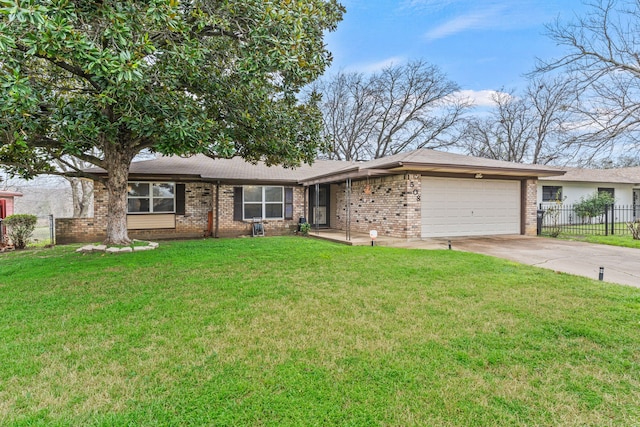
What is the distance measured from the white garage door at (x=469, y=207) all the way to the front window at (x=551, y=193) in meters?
6.02

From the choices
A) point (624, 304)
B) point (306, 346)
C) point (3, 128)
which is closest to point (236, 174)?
point (3, 128)

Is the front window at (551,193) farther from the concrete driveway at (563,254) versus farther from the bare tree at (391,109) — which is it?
the bare tree at (391,109)

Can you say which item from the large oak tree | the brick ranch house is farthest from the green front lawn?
the brick ranch house

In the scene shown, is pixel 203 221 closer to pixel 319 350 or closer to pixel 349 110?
pixel 319 350

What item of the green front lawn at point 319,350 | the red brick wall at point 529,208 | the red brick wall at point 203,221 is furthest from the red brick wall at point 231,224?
the red brick wall at point 529,208

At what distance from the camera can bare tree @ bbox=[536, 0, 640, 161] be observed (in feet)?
22.3

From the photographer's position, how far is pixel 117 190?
879 centimetres

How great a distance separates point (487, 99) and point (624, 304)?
2832cm

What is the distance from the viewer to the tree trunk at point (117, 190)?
28.4 feet

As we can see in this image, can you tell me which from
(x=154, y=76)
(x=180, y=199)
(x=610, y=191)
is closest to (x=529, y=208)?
(x=610, y=191)

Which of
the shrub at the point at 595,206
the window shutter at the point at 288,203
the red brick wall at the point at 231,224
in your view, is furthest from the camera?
the shrub at the point at 595,206

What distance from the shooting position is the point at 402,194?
35.1 feet

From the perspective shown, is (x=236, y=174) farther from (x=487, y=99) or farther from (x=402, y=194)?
(x=487, y=99)

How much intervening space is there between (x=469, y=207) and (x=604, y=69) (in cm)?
571
